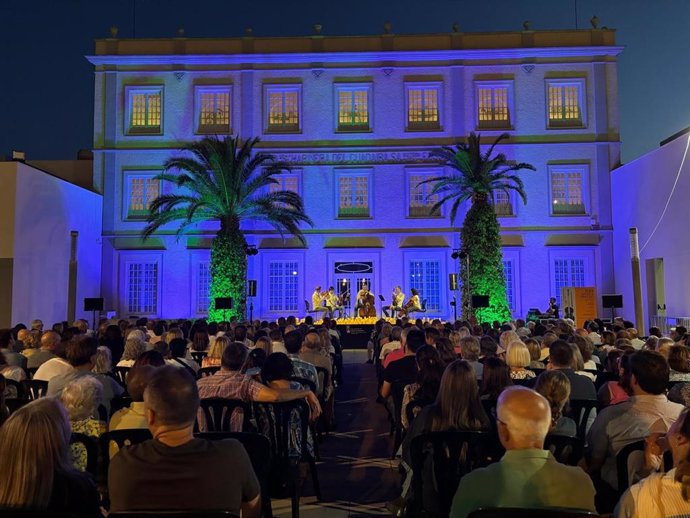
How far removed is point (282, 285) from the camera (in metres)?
28.2

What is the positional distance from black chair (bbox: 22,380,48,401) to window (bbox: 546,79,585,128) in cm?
2678

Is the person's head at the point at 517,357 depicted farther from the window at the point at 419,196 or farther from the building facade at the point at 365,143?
the window at the point at 419,196

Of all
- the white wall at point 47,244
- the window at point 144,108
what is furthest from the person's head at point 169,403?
the window at point 144,108

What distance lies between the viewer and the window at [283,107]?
2889cm

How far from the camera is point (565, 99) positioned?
1134 inches

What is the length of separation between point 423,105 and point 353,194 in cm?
531

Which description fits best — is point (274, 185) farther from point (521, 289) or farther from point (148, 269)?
point (521, 289)

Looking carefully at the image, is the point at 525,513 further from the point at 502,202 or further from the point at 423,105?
the point at 423,105

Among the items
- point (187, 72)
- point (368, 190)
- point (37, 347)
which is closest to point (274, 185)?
point (368, 190)

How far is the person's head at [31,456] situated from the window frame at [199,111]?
27304 millimetres

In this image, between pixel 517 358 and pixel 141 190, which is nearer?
pixel 517 358

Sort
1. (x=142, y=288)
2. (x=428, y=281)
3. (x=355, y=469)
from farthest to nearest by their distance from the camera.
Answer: (x=142, y=288) → (x=428, y=281) → (x=355, y=469)

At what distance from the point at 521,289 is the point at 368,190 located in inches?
323

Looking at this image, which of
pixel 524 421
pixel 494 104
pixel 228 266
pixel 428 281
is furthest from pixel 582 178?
pixel 524 421
